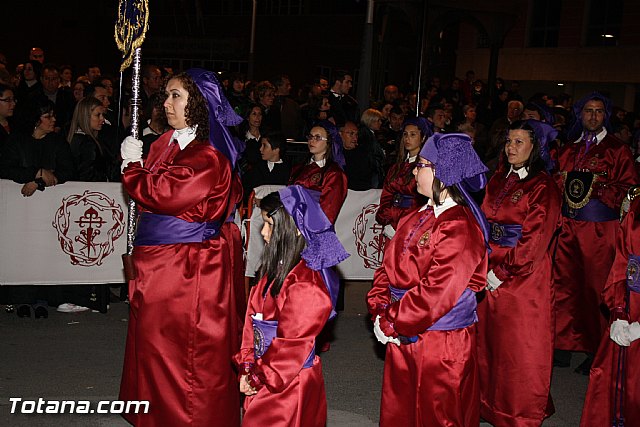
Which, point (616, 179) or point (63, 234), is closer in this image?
point (616, 179)

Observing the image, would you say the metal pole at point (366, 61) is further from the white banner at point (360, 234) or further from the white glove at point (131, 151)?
the white glove at point (131, 151)

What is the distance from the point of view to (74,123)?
9.14m

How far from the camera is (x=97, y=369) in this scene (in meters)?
7.13

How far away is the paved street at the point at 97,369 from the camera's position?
6.41m

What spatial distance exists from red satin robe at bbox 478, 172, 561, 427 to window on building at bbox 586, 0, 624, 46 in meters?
21.0

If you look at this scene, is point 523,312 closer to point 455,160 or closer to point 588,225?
point 455,160

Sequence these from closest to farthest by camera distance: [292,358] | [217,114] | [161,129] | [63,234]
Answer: [292,358], [217,114], [63,234], [161,129]

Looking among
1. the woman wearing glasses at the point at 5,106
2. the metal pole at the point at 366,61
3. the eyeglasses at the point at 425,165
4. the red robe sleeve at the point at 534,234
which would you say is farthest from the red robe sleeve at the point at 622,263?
the metal pole at the point at 366,61

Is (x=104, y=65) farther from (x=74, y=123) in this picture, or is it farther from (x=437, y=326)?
(x=437, y=326)

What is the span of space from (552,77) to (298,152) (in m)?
19.1

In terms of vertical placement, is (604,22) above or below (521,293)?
above

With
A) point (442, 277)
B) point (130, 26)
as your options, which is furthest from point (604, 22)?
point (442, 277)

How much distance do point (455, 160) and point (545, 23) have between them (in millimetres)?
24555

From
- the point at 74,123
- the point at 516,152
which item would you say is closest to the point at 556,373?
the point at 516,152
